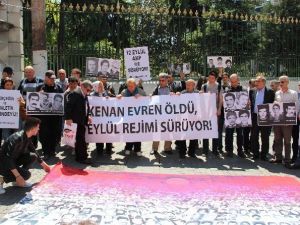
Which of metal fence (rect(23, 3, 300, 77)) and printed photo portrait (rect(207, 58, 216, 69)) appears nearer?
printed photo portrait (rect(207, 58, 216, 69))

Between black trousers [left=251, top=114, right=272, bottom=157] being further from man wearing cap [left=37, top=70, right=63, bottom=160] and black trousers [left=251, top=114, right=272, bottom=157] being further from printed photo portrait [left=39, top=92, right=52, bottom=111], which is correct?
printed photo portrait [left=39, top=92, right=52, bottom=111]

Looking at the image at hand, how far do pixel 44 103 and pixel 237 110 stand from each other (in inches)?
160

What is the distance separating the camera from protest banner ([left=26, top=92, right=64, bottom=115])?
32.6 feet

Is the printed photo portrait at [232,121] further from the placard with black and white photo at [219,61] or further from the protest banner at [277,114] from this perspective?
the placard with black and white photo at [219,61]

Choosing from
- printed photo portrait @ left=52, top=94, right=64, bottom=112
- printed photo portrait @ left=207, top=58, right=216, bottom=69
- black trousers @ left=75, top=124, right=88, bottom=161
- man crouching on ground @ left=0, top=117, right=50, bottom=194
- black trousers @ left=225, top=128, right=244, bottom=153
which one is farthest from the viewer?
printed photo portrait @ left=207, top=58, right=216, bottom=69

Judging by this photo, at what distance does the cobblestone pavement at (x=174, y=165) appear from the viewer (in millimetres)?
9086

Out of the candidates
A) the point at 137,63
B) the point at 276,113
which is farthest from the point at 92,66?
the point at 276,113

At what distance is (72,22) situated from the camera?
1595 centimetres

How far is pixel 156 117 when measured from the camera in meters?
10.4

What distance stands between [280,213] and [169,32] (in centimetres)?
1057

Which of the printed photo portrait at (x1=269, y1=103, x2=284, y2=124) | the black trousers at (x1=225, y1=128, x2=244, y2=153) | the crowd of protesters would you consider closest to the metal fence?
the crowd of protesters

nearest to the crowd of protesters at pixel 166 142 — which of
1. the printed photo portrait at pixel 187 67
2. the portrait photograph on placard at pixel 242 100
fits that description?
the portrait photograph on placard at pixel 242 100

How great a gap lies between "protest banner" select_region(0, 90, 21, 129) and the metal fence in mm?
5254

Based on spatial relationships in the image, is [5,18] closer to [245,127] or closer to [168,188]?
[245,127]
